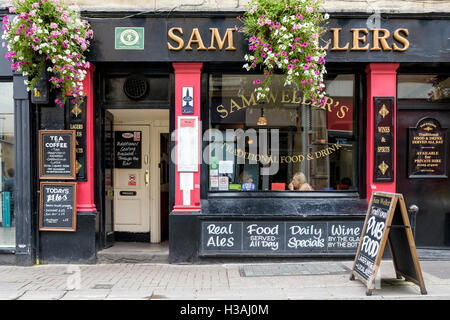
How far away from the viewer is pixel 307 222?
6484 millimetres

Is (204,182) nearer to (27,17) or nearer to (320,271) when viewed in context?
(320,271)

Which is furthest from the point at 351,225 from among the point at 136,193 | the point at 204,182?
the point at 136,193

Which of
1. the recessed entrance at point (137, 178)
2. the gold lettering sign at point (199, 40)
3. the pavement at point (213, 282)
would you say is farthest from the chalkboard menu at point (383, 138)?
the recessed entrance at point (137, 178)

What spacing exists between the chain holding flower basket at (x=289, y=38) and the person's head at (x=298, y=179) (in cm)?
163

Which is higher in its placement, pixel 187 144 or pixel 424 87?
pixel 424 87

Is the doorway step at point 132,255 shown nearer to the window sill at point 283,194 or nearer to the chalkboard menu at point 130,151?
the window sill at point 283,194

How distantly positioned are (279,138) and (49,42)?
4.20m

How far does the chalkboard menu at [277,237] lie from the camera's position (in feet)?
21.3

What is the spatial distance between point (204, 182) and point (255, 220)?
117 cm

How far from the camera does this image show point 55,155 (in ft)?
21.5

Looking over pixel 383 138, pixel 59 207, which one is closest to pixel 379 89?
pixel 383 138

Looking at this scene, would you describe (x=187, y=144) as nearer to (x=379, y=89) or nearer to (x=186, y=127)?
(x=186, y=127)

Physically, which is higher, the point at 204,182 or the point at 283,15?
the point at 283,15

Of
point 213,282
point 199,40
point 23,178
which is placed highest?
point 199,40
